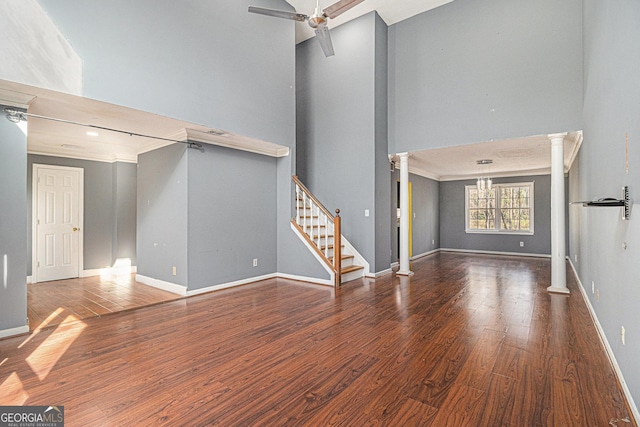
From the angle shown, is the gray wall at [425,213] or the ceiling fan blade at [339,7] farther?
the gray wall at [425,213]

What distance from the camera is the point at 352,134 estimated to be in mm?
6363

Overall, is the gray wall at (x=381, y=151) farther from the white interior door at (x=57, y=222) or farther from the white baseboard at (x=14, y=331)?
the white interior door at (x=57, y=222)

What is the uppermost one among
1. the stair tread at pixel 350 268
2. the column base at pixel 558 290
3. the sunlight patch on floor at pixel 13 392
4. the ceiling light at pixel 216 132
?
the ceiling light at pixel 216 132

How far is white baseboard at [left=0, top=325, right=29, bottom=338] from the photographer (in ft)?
10.3

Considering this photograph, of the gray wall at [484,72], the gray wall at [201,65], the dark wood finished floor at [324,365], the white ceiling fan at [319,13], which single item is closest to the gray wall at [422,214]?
the gray wall at [484,72]

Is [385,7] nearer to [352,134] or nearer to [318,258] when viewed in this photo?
[352,134]

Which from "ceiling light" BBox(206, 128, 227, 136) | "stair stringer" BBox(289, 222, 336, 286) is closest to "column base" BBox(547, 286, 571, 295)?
"stair stringer" BBox(289, 222, 336, 286)

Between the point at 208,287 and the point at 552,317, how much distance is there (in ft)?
15.5

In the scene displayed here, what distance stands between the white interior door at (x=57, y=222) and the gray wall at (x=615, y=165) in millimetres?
7837

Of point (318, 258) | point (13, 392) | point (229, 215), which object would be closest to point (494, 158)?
point (318, 258)

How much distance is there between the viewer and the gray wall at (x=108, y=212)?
6.26 metres

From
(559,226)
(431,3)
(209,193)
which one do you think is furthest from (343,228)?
(431,3)

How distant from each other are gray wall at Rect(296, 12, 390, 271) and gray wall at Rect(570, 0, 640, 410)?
3.22 meters

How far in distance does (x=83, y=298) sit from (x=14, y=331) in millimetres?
1475
